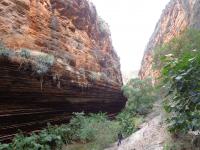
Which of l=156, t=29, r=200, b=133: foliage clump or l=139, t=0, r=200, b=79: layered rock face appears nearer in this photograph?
l=156, t=29, r=200, b=133: foliage clump

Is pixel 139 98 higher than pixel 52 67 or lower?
lower

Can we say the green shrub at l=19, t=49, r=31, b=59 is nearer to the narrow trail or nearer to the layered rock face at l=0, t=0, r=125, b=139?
the layered rock face at l=0, t=0, r=125, b=139

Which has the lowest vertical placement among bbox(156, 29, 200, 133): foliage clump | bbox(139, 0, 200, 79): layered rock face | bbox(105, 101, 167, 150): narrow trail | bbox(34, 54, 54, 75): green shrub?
bbox(105, 101, 167, 150): narrow trail

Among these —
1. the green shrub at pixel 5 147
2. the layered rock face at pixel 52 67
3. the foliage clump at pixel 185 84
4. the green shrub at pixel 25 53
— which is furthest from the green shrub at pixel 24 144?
the foliage clump at pixel 185 84

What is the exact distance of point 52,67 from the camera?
11898mm

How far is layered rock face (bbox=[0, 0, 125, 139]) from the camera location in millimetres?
9969

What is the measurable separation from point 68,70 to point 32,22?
3000 mm

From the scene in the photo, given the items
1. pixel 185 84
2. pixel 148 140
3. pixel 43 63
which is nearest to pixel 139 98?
pixel 148 140

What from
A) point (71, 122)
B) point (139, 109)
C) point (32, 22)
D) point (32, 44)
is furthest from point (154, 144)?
point (139, 109)

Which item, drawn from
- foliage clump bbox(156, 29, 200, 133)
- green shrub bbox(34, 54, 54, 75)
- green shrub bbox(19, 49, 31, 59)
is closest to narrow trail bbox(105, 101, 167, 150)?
green shrub bbox(34, 54, 54, 75)

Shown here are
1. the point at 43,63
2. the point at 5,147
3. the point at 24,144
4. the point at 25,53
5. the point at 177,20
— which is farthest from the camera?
the point at 177,20

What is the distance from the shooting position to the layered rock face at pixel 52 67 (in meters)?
9.97

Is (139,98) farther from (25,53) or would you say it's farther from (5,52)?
(5,52)

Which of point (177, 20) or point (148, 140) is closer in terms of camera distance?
point (148, 140)
